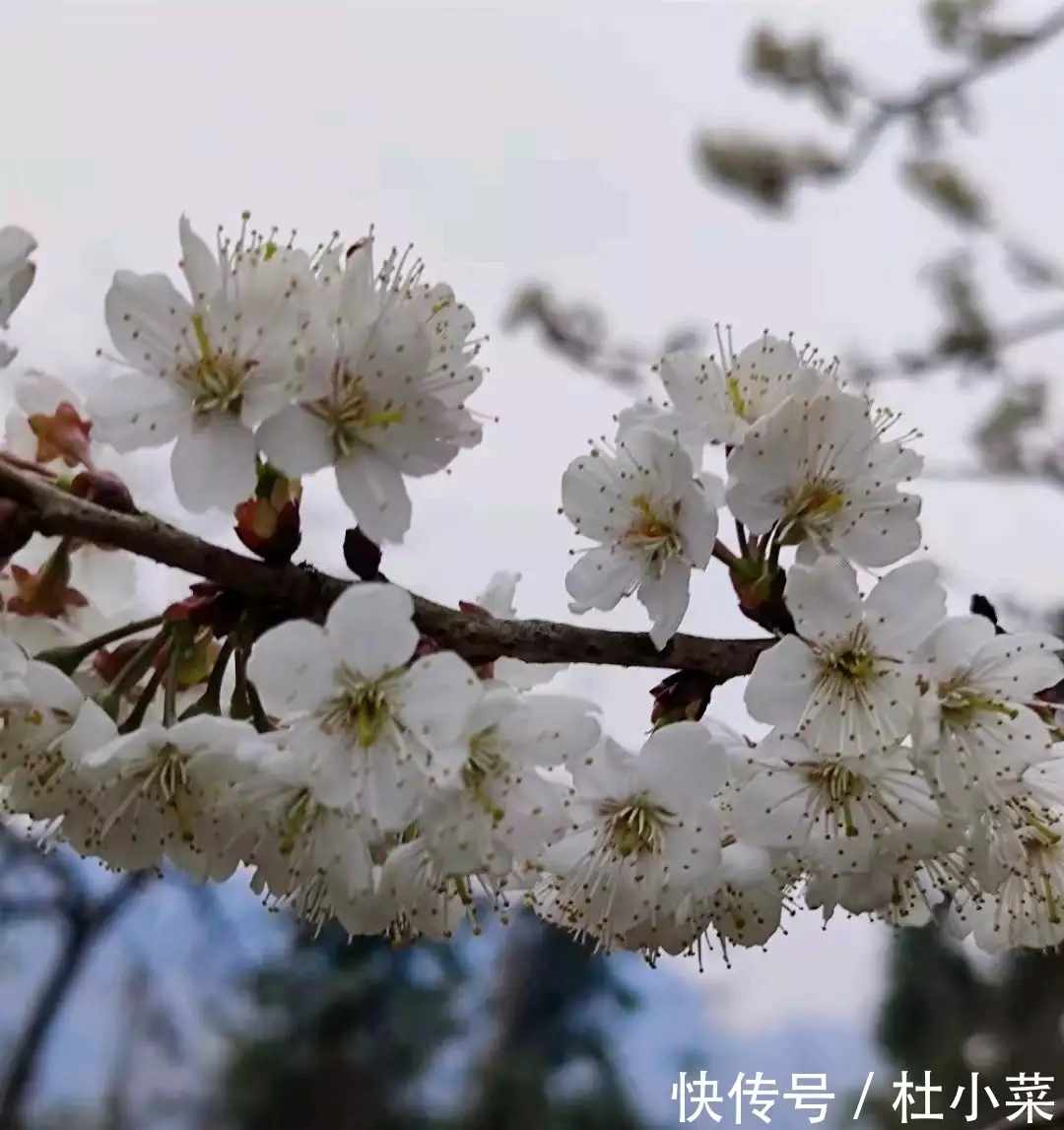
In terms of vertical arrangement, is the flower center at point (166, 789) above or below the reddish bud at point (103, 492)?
below

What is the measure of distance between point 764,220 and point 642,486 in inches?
47.8

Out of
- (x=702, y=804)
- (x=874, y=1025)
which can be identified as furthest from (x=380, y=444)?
(x=874, y=1025)

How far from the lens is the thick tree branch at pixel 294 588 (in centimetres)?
41

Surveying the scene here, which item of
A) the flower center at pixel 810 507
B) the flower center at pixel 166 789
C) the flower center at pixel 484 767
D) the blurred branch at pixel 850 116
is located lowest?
the flower center at pixel 166 789

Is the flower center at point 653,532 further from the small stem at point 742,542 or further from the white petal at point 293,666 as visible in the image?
the white petal at point 293,666

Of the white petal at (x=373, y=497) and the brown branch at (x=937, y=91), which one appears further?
the brown branch at (x=937, y=91)

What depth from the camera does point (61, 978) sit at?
145 cm

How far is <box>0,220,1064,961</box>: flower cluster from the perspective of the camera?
393 millimetres

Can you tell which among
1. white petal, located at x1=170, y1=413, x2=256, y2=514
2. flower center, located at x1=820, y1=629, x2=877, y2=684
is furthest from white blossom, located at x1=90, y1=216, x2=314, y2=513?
flower center, located at x1=820, y1=629, x2=877, y2=684

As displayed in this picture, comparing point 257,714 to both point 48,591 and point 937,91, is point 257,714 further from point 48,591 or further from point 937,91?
point 937,91

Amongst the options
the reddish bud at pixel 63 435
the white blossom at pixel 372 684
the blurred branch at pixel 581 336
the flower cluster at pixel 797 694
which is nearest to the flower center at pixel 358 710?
the white blossom at pixel 372 684

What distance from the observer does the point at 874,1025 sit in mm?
1504

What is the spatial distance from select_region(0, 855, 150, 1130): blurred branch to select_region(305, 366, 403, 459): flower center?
1.18 m

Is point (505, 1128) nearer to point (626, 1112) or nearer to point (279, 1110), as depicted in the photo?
point (626, 1112)
